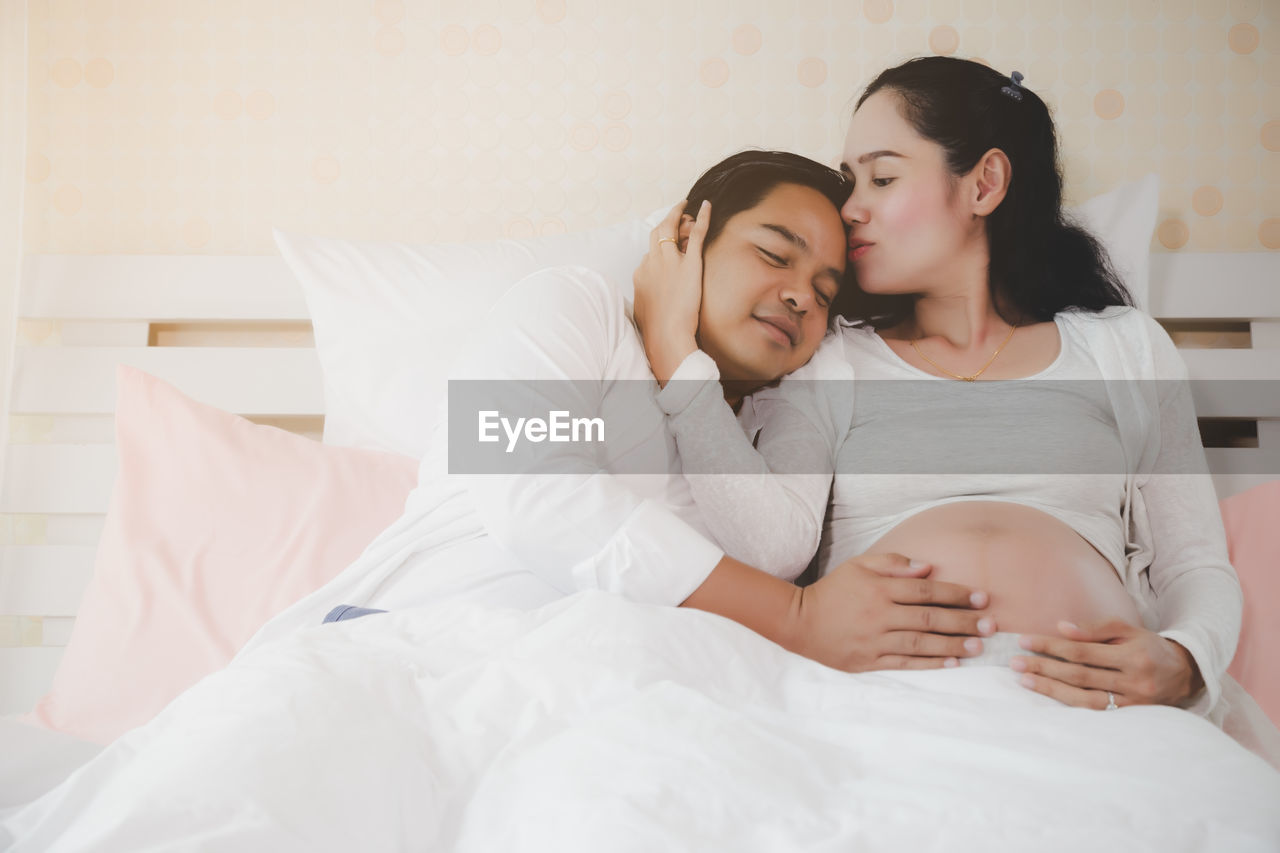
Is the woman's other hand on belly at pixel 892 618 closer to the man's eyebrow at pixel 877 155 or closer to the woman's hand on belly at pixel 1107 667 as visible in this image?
the woman's hand on belly at pixel 1107 667

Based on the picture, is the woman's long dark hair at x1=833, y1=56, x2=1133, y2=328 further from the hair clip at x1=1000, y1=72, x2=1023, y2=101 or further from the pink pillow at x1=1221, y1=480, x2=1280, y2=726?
the pink pillow at x1=1221, y1=480, x2=1280, y2=726

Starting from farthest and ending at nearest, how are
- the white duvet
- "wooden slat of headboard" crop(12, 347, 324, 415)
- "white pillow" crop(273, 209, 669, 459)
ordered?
"wooden slat of headboard" crop(12, 347, 324, 415)
"white pillow" crop(273, 209, 669, 459)
the white duvet

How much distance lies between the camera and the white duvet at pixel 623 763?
562 mm

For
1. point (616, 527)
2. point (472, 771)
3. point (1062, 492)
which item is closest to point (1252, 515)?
point (1062, 492)

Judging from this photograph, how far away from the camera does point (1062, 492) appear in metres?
1.13

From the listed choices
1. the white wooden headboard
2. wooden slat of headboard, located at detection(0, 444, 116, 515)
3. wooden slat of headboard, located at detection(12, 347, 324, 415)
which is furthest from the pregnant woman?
wooden slat of headboard, located at detection(0, 444, 116, 515)

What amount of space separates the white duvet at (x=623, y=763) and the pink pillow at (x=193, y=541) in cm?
41

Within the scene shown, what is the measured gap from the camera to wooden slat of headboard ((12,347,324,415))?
1555 millimetres

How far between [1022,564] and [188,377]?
4.44 feet

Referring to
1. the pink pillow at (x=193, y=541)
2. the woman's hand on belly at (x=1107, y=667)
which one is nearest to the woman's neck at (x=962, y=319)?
the woman's hand on belly at (x=1107, y=667)

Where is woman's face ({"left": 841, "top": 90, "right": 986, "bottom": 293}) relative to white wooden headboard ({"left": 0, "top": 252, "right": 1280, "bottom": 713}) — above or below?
above

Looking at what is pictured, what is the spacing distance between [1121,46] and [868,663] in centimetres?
132

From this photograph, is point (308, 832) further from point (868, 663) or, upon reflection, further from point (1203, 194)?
point (1203, 194)

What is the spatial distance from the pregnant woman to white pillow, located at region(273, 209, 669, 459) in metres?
0.22
